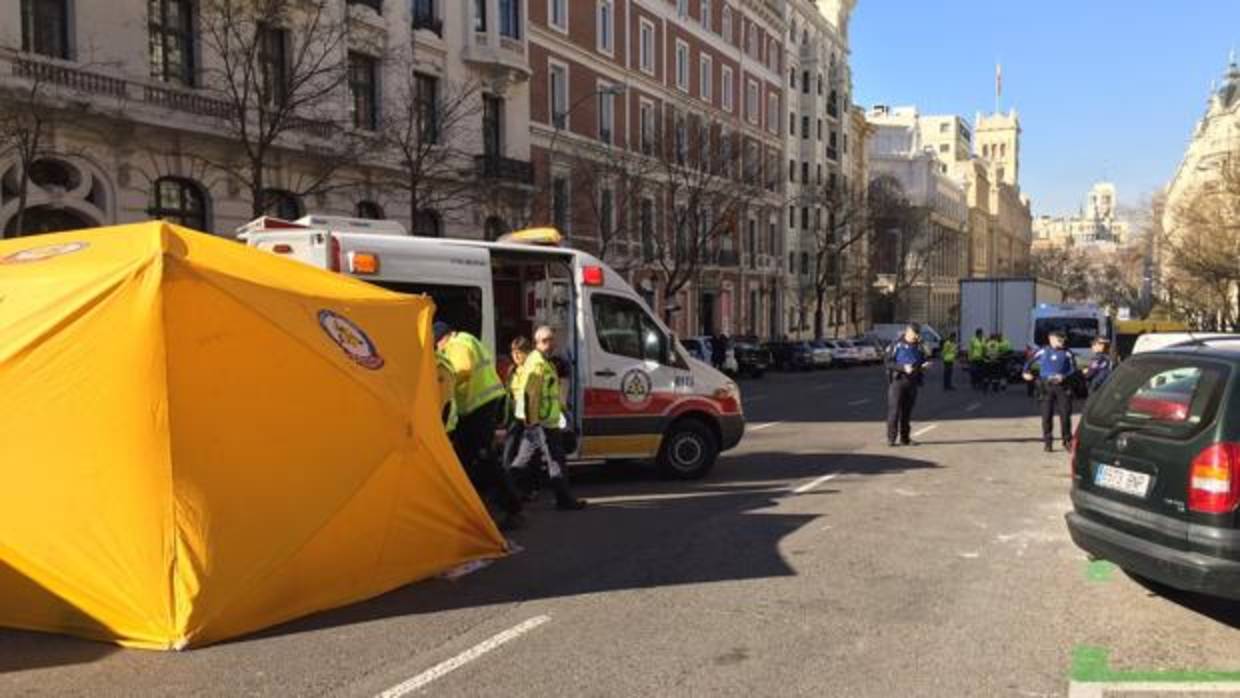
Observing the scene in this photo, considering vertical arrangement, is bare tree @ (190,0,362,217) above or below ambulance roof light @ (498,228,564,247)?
above

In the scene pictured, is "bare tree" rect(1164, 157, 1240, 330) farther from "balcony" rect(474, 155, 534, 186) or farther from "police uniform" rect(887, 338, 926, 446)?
"police uniform" rect(887, 338, 926, 446)

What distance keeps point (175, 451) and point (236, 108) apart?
18.9 m

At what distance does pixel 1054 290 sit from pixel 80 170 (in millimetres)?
33087

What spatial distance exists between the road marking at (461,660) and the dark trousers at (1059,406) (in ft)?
33.9

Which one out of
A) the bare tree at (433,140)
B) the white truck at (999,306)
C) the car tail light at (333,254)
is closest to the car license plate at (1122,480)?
the car tail light at (333,254)

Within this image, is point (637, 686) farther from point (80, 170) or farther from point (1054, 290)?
point (1054, 290)

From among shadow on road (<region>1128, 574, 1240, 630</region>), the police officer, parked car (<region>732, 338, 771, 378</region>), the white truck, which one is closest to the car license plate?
shadow on road (<region>1128, 574, 1240, 630</region>)

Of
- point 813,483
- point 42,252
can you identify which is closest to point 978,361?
point 813,483

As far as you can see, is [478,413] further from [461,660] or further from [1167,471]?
[1167,471]

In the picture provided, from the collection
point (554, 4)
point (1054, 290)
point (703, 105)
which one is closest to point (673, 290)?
point (554, 4)

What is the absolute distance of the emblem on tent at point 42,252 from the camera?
21.7ft

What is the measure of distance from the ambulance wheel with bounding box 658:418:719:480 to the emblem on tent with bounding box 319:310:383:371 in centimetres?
512

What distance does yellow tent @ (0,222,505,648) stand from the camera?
5590 mm

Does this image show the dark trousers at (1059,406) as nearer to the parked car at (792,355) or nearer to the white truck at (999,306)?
the white truck at (999,306)
